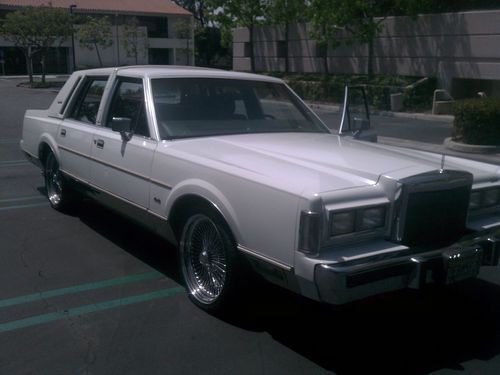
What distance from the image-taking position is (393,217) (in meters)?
3.78

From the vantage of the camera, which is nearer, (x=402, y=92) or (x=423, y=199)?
(x=423, y=199)

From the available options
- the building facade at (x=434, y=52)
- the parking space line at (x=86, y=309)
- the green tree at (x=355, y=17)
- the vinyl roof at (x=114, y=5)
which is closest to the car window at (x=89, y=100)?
the parking space line at (x=86, y=309)

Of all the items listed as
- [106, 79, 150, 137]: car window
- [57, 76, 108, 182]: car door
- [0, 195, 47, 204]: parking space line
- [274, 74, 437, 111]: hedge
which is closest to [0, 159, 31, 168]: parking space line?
[0, 195, 47, 204]: parking space line

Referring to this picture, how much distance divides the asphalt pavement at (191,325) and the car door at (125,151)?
687mm

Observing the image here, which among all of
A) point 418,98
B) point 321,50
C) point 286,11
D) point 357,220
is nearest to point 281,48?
point 321,50

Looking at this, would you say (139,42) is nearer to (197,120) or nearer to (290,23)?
(290,23)

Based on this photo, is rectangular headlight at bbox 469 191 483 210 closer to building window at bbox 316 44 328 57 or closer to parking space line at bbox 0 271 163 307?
parking space line at bbox 0 271 163 307

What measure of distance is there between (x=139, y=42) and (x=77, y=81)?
45.0 meters

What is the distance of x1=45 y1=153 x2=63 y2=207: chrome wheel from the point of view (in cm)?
707

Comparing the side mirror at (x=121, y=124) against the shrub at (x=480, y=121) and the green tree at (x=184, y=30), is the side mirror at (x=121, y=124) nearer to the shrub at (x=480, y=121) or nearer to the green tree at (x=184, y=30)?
the shrub at (x=480, y=121)

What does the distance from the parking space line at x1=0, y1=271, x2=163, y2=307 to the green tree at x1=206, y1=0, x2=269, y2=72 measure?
28253 millimetres

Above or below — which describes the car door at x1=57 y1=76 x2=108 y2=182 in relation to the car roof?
below

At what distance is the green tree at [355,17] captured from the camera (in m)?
24.0

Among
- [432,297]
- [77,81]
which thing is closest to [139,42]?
[77,81]
